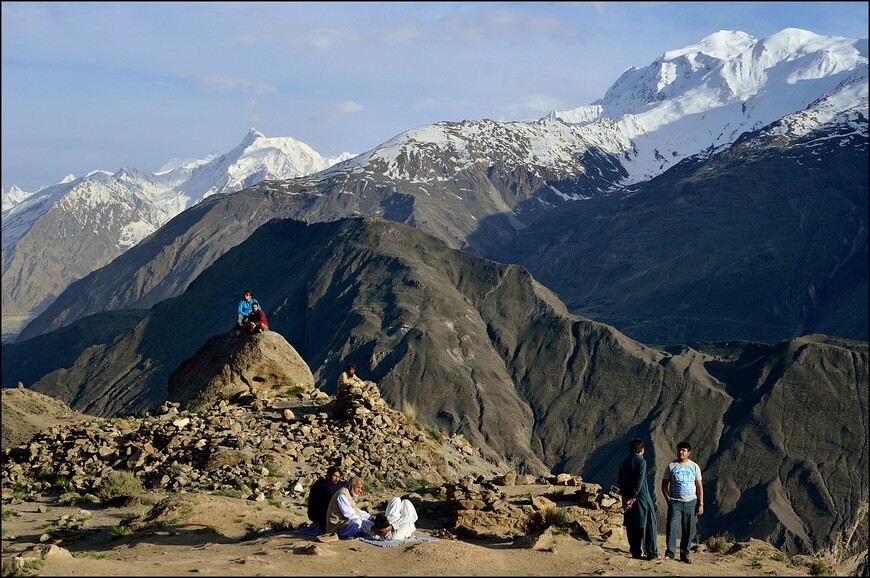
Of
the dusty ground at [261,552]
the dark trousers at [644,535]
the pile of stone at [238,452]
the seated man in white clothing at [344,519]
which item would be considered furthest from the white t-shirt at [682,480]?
the pile of stone at [238,452]

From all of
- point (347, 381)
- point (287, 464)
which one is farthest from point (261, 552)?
point (347, 381)

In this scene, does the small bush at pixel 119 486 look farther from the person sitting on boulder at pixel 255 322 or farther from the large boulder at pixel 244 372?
the person sitting on boulder at pixel 255 322

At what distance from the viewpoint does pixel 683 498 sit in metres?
16.3

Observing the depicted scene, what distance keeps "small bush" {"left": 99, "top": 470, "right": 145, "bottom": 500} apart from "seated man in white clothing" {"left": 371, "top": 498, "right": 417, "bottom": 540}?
7294 millimetres

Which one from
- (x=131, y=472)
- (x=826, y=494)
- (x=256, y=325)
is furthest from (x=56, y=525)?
(x=826, y=494)

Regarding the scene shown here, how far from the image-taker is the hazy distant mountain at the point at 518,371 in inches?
4038

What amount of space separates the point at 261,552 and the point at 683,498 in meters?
7.12

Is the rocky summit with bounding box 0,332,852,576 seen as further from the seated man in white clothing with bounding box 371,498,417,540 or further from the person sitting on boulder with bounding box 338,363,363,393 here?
the seated man in white clothing with bounding box 371,498,417,540

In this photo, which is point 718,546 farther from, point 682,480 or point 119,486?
point 119,486

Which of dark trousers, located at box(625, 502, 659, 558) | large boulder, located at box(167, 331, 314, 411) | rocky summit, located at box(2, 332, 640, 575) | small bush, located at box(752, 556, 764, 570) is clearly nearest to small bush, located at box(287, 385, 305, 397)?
large boulder, located at box(167, 331, 314, 411)

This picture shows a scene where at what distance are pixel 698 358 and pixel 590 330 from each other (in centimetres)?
1477

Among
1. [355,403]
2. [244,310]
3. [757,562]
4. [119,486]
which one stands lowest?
[757,562]

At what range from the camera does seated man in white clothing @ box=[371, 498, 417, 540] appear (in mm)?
16359

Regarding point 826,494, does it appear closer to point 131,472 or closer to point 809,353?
point 809,353
